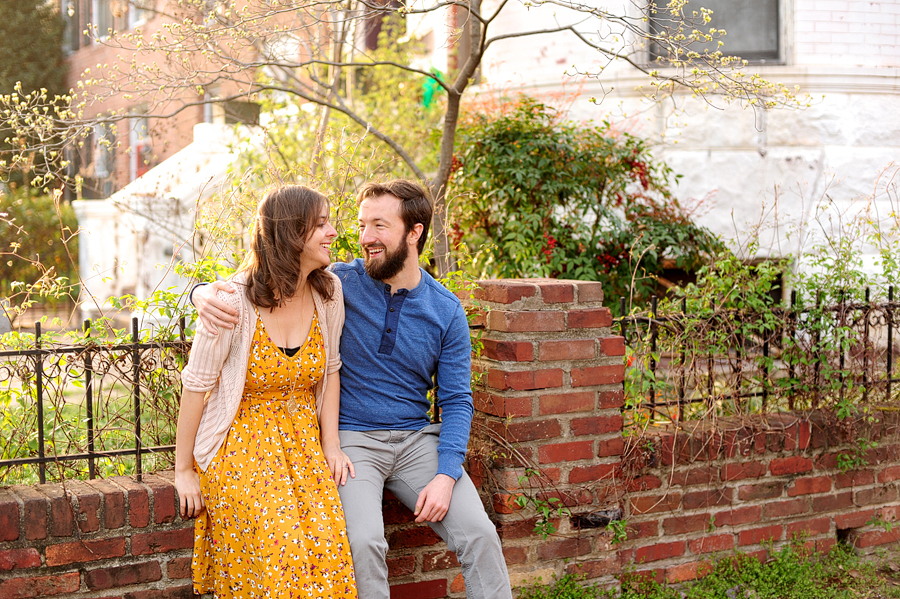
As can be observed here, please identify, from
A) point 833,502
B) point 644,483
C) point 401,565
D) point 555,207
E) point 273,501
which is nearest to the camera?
point 273,501

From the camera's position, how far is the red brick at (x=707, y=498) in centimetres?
358

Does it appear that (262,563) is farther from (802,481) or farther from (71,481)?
(802,481)

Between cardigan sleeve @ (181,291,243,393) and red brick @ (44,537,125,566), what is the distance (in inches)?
26.5

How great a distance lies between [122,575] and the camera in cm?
271

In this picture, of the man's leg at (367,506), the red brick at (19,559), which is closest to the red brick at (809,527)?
the man's leg at (367,506)

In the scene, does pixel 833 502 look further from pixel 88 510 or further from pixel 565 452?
pixel 88 510

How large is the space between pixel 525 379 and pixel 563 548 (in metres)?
0.74

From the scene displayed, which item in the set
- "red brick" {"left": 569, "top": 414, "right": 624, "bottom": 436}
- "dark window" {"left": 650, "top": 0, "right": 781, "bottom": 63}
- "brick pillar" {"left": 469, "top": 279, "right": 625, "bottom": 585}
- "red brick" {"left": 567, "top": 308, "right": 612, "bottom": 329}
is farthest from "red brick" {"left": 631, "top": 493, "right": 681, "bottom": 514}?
"dark window" {"left": 650, "top": 0, "right": 781, "bottom": 63}

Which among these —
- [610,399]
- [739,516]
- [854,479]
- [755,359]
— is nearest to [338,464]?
[610,399]

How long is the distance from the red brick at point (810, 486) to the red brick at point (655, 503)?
655 mm

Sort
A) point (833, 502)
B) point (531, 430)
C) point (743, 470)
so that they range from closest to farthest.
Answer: point (531, 430)
point (743, 470)
point (833, 502)

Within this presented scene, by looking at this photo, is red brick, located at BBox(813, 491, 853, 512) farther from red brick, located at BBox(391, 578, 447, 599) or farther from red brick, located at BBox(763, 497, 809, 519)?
red brick, located at BBox(391, 578, 447, 599)

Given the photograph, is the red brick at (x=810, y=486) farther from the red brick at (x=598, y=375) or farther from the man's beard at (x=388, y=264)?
the man's beard at (x=388, y=264)

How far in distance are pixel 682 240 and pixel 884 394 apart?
7.07ft
